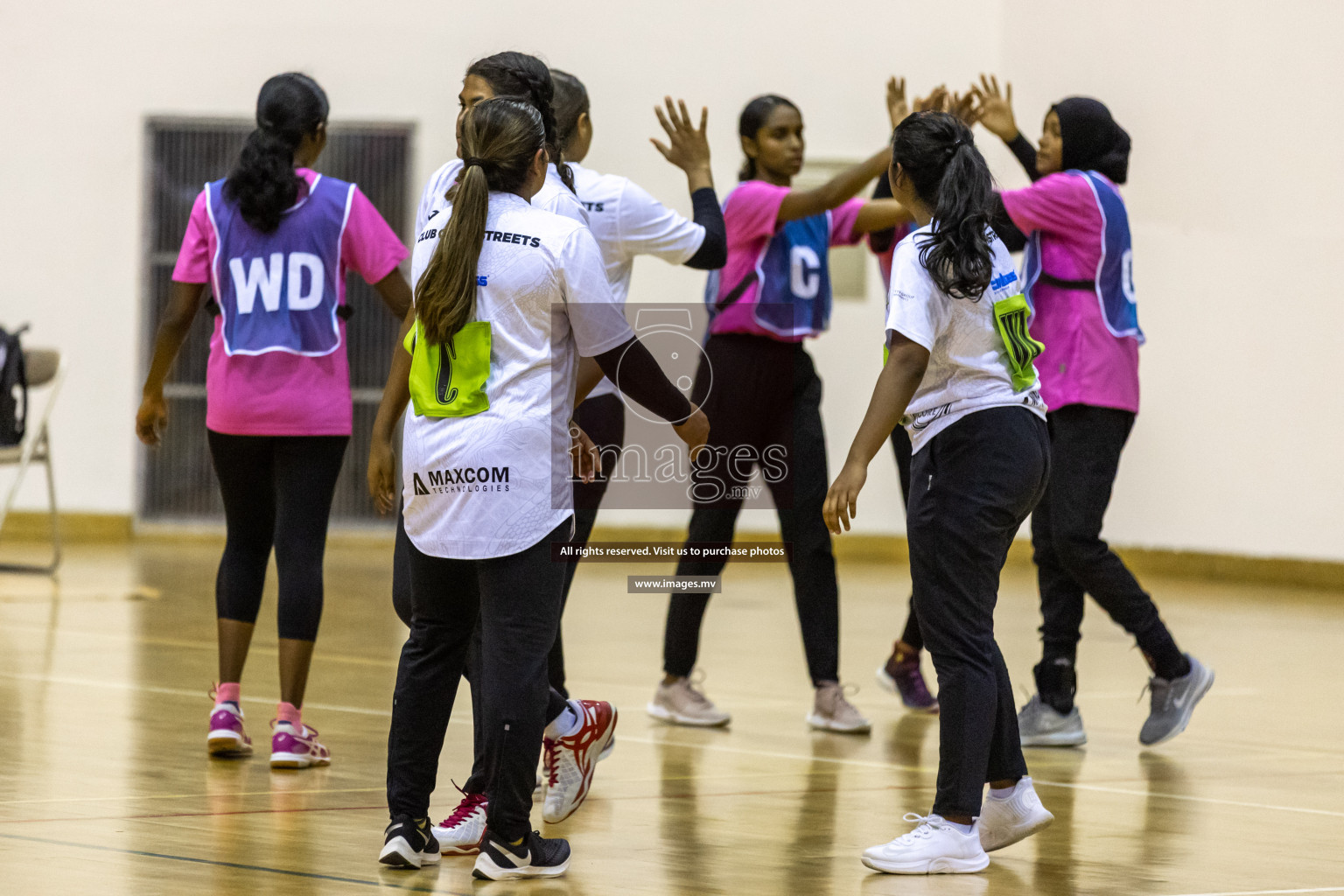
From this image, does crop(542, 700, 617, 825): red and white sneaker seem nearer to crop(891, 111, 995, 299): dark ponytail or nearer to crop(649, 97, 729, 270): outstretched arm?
crop(649, 97, 729, 270): outstretched arm

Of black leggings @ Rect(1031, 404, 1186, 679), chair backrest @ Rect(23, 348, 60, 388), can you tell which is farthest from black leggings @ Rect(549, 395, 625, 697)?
chair backrest @ Rect(23, 348, 60, 388)

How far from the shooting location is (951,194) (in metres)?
3.27

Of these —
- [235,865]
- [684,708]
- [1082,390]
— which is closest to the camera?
[235,865]

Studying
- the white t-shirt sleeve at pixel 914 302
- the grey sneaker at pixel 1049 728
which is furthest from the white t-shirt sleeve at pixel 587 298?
the grey sneaker at pixel 1049 728

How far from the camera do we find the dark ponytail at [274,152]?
4.20 m

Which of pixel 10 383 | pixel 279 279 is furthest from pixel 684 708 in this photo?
pixel 10 383

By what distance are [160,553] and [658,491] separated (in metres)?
3.10

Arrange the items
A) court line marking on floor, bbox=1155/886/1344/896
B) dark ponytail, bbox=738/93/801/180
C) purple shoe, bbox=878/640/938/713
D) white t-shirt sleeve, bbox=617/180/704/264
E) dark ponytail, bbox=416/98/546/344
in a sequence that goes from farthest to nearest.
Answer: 1. purple shoe, bbox=878/640/938/713
2. dark ponytail, bbox=738/93/801/180
3. white t-shirt sleeve, bbox=617/180/704/264
4. court line marking on floor, bbox=1155/886/1344/896
5. dark ponytail, bbox=416/98/546/344

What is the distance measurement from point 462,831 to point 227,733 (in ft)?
3.78

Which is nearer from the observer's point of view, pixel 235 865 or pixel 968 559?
pixel 235 865

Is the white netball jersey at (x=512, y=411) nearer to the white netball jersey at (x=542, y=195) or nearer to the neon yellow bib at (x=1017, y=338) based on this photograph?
the white netball jersey at (x=542, y=195)

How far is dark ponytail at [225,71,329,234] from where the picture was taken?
420 centimetres

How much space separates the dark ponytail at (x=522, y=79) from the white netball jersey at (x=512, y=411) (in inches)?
17.4

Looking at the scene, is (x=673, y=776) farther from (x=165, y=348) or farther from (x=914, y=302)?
(x=165, y=348)
